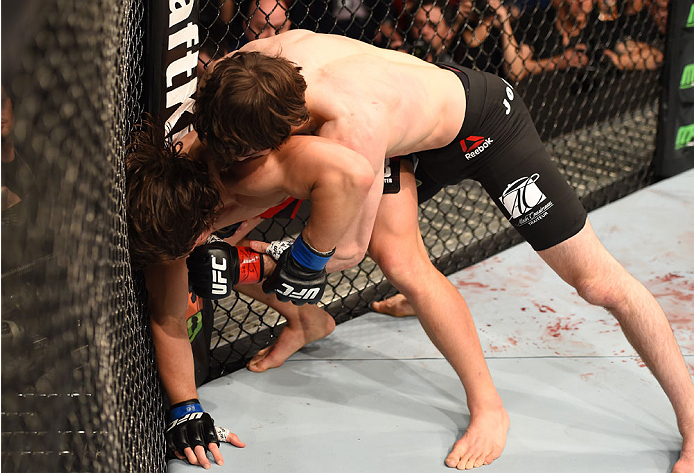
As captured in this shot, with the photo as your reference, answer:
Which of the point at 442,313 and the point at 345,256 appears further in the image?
the point at 442,313

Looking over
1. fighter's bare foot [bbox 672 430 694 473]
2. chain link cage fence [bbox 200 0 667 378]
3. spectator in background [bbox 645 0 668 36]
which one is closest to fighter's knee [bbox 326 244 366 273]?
chain link cage fence [bbox 200 0 667 378]

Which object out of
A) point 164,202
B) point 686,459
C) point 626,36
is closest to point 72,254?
point 164,202

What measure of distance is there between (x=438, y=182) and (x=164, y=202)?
0.70 meters

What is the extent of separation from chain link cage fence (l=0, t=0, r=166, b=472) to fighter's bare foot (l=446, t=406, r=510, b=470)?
2.46 feet

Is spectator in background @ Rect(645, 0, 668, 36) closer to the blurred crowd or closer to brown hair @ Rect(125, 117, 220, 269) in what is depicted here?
the blurred crowd

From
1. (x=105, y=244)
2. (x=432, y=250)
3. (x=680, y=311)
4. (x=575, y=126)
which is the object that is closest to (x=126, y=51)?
(x=105, y=244)

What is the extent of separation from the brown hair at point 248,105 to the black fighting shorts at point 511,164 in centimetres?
43

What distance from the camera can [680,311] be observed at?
2234 millimetres

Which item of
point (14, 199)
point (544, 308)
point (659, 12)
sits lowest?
point (544, 308)

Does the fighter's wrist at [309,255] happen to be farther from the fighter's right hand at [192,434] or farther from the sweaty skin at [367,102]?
the fighter's right hand at [192,434]

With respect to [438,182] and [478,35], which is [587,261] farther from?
[478,35]

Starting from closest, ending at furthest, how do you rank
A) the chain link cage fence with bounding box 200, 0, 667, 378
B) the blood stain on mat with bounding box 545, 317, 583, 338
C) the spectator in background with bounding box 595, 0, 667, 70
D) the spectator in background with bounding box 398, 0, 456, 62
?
1. the blood stain on mat with bounding box 545, 317, 583, 338
2. the chain link cage fence with bounding box 200, 0, 667, 378
3. the spectator in background with bounding box 398, 0, 456, 62
4. the spectator in background with bounding box 595, 0, 667, 70

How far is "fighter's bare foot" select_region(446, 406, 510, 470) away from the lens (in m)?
1.66

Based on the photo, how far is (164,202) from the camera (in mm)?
1332
